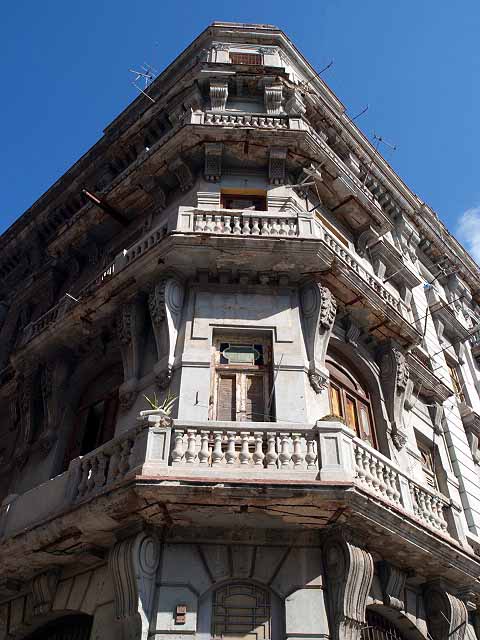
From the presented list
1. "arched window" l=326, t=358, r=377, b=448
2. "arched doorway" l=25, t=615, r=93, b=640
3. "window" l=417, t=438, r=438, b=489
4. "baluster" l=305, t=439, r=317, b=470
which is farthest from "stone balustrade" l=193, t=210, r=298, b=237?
"arched doorway" l=25, t=615, r=93, b=640

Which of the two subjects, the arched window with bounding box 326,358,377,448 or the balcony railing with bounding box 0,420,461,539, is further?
the arched window with bounding box 326,358,377,448

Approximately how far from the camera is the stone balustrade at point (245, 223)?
39.9 feet

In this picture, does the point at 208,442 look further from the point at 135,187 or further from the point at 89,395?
the point at 135,187

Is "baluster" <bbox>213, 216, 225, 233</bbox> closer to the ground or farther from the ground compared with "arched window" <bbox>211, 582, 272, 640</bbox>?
farther from the ground

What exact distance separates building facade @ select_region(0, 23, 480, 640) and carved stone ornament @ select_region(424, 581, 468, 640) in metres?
0.05

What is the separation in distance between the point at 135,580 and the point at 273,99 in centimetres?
1379

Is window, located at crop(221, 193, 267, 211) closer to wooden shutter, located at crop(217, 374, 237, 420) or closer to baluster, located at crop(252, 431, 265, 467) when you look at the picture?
wooden shutter, located at crop(217, 374, 237, 420)

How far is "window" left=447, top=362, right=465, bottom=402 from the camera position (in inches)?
755

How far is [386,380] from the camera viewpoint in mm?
13375

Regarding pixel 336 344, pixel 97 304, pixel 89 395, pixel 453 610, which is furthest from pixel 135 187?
pixel 453 610

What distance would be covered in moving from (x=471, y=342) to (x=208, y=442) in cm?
1669

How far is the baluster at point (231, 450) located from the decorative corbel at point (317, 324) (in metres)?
2.56

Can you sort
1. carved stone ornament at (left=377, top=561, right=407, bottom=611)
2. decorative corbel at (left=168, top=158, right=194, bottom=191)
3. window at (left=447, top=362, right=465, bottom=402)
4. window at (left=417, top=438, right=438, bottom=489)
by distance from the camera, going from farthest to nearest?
window at (left=447, top=362, right=465, bottom=402) → decorative corbel at (left=168, top=158, right=194, bottom=191) → window at (left=417, top=438, right=438, bottom=489) → carved stone ornament at (left=377, top=561, right=407, bottom=611)

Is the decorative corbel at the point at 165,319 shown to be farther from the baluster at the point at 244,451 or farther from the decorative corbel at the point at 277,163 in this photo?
the decorative corbel at the point at 277,163
